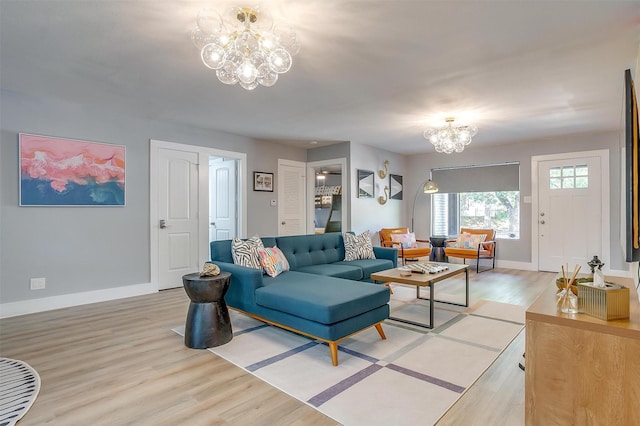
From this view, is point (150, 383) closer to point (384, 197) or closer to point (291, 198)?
point (291, 198)

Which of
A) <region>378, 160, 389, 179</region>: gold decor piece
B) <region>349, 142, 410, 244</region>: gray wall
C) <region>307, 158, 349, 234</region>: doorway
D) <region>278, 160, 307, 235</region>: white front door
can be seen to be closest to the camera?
<region>349, 142, 410, 244</region>: gray wall

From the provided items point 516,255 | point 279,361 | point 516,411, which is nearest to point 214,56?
point 279,361

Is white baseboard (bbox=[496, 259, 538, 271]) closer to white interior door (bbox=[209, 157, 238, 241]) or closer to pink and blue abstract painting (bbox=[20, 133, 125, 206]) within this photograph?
white interior door (bbox=[209, 157, 238, 241])

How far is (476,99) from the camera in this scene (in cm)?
373

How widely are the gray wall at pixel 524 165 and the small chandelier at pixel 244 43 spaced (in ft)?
17.7

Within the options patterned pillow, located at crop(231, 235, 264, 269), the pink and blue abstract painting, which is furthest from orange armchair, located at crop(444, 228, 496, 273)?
the pink and blue abstract painting

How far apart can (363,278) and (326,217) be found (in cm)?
457

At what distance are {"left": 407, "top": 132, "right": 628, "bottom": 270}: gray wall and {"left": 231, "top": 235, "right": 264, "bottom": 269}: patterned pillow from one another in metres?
4.99

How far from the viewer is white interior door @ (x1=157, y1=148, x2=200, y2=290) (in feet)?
15.4

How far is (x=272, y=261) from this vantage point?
3.44m

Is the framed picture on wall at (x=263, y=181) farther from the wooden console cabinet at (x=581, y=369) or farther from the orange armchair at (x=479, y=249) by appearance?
the wooden console cabinet at (x=581, y=369)

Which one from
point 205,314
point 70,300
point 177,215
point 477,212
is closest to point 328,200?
point 477,212

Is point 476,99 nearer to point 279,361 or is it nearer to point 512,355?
point 512,355

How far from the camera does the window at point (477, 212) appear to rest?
648 centimetres
